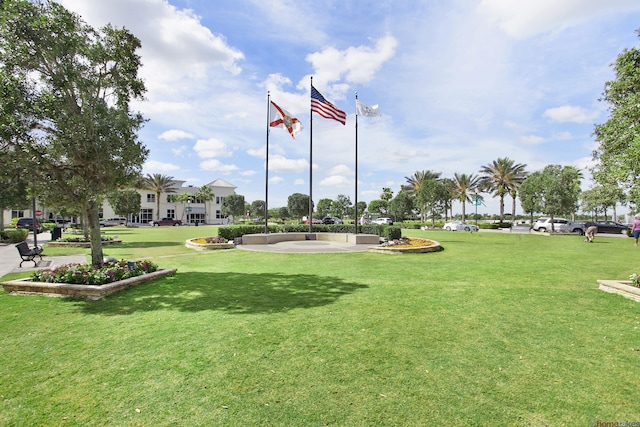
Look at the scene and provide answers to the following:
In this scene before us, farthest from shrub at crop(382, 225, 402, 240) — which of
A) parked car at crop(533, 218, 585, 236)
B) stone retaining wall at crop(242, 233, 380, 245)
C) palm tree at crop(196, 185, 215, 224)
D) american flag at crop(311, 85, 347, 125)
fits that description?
palm tree at crop(196, 185, 215, 224)

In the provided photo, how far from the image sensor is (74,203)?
934cm

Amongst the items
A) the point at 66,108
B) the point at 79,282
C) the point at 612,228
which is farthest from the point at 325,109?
the point at 612,228

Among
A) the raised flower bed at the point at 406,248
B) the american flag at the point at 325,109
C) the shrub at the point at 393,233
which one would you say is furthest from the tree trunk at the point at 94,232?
the shrub at the point at 393,233

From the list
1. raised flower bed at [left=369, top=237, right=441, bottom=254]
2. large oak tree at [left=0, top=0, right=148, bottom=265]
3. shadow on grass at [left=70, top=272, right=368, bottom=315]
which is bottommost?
shadow on grass at [left=70, top=272, right=368, bottom=315]

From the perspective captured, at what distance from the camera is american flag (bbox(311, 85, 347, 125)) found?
782 inches

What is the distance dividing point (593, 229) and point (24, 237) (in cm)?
3974

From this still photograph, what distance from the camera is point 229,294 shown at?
7773mm

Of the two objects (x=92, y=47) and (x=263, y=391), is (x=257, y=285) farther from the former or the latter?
(x=92, y=47)

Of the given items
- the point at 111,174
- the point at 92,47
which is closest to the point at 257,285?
the point at 111,174

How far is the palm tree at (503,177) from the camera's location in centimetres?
5306

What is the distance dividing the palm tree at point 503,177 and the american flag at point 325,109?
42.5m

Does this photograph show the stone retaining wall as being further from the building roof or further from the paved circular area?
the building roof

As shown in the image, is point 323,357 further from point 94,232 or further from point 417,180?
point 417,180

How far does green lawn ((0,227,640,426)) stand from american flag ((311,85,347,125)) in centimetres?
1365
